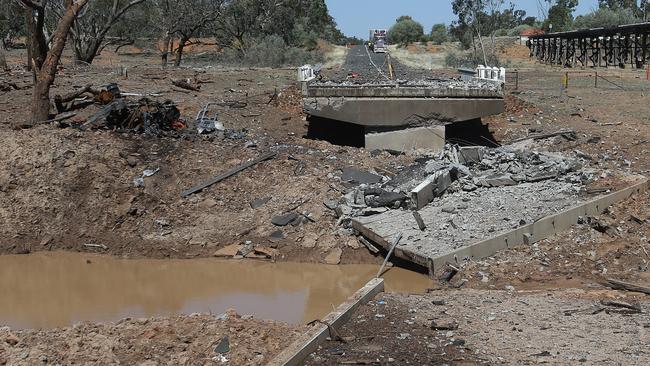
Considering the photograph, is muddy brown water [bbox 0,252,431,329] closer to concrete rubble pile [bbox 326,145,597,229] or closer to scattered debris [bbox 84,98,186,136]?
concrete rubble pile [bbox 326,145,597,229]

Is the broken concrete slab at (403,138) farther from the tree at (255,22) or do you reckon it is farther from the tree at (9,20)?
the tree at (9,20)

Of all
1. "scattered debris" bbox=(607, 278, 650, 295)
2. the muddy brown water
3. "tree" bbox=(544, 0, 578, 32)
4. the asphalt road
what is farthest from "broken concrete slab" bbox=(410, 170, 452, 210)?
"tree" bbox=(544, 0, 578, 32)

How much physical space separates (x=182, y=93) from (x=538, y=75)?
2149 cm

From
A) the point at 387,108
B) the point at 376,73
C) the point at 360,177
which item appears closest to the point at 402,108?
the point at 387,108

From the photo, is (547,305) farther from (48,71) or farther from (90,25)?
(90,25)

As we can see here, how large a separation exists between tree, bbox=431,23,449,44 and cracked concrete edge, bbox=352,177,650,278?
83.7m

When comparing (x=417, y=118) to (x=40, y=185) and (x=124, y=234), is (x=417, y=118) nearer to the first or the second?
(x=124, y=234)

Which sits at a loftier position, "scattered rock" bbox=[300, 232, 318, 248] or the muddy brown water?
"scattered rock" bbox=[300, 232, 318, 248]

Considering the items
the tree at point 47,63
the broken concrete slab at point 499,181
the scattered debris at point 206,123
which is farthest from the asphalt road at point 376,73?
the tree at point 47,63

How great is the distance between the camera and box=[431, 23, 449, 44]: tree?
327ft

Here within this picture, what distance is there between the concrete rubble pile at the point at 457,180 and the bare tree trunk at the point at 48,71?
26.5ft

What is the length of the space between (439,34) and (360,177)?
9215 cm

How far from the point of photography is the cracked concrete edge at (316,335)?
7927mm

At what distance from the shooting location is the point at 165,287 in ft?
42.8
